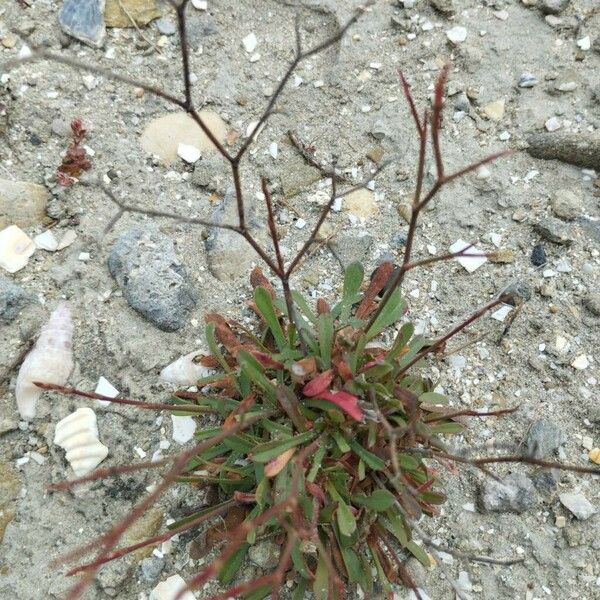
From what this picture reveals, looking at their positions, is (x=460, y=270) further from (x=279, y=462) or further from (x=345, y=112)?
(x=279, y=462)

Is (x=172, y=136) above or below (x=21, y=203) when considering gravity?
A: above

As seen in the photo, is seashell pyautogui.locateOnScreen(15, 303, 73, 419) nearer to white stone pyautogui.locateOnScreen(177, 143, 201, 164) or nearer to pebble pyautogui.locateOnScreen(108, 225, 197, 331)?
pebble pyautogui.locateOnScreen(108, 225, 197, 331)

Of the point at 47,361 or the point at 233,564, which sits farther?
the point at 47,361

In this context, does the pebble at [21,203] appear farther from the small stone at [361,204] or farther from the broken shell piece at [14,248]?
the small stone at [361,204]

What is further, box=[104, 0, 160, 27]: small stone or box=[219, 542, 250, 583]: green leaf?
box=[104, 0, 160, 27]: small stone

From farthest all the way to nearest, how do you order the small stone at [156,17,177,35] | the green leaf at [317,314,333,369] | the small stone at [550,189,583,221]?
the small stone at [156,17,177,35] < the small stone at [550,189,583,221] < the green leaf at [317,314,333,369]

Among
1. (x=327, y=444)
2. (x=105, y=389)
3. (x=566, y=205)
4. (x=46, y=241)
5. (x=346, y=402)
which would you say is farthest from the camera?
(x=566, y=205)

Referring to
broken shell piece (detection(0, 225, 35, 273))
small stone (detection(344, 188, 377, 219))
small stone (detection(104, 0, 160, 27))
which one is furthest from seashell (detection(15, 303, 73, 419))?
small stone (detection(104, 0, 160, 27))

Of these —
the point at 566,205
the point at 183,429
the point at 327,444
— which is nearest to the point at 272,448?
the point at 327,444

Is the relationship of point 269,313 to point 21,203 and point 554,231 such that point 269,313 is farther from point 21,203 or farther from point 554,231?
point 554,231
